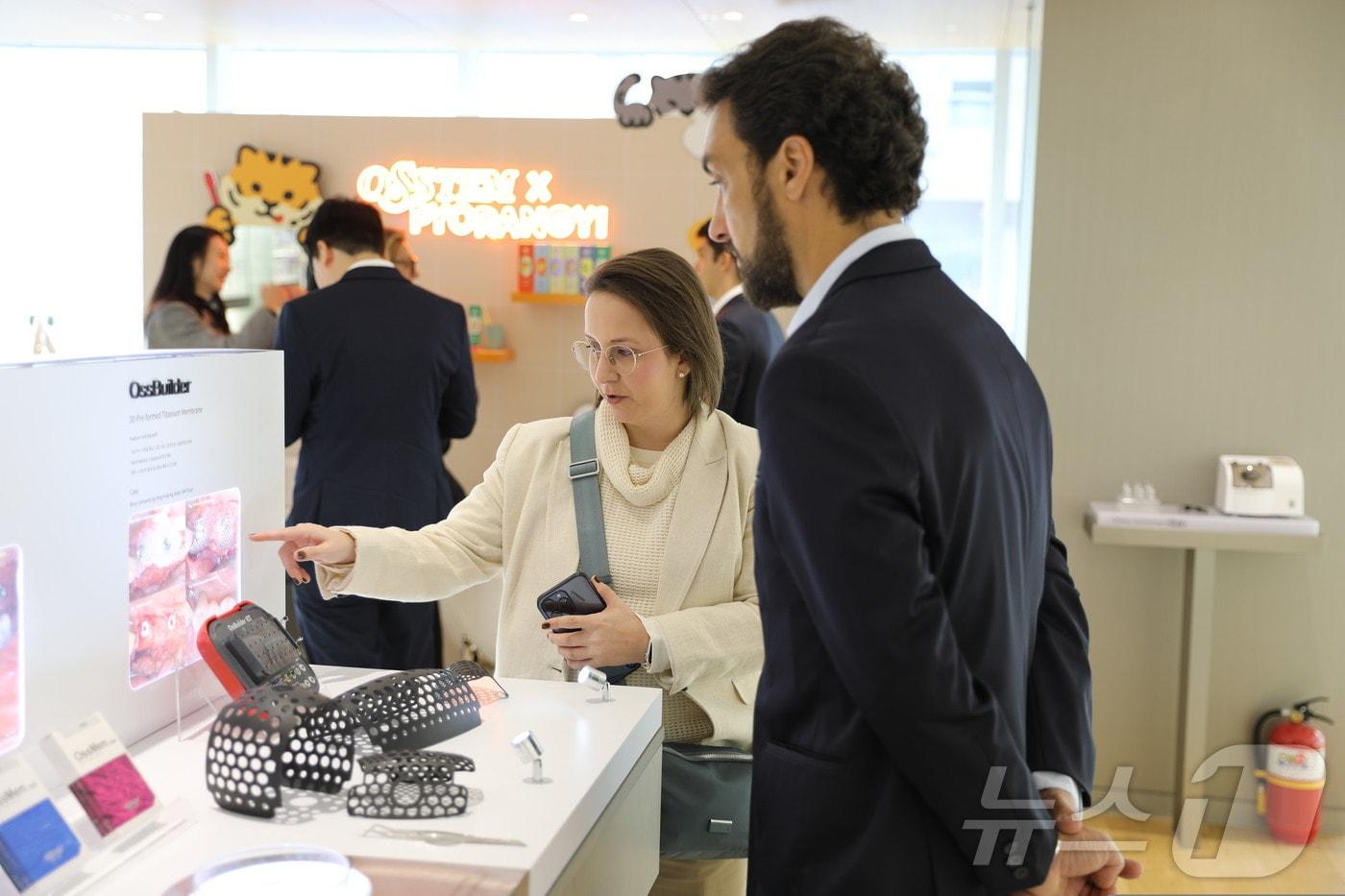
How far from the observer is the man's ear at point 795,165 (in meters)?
1.34

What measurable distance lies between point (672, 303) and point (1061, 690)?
0.86m

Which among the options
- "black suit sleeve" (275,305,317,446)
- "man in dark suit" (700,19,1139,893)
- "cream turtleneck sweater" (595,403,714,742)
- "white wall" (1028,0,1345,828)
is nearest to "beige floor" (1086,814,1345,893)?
"white wall" (1028,0,1345,828)

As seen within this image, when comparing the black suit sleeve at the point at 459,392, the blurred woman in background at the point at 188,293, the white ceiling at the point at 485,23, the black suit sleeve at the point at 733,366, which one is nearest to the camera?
the black suit sleeve at the point at 733,366

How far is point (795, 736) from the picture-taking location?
1312 millimetres

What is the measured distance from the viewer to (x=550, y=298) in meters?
5.83

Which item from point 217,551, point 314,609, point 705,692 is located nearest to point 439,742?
point 217,551

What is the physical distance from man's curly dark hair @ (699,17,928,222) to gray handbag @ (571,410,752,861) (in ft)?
2.44

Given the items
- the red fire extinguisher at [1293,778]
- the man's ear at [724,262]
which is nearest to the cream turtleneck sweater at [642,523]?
the man's ear at [724,262]

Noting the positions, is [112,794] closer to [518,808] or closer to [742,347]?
[518,808]

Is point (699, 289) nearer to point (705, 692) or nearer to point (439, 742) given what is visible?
point (705, 692)

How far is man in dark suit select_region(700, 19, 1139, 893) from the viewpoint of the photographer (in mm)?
1181

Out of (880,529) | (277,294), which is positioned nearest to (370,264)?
(277,294)

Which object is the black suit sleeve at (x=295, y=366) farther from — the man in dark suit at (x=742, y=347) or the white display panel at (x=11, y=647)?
→ the white display panel at (x=11, y=647)

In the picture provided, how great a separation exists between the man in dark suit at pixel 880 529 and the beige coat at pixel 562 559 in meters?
0.48
